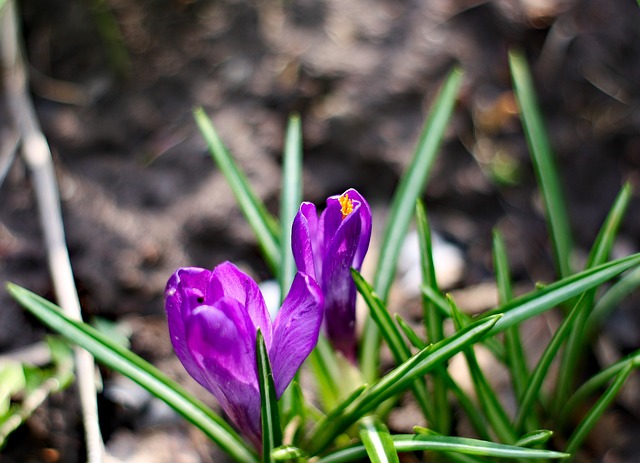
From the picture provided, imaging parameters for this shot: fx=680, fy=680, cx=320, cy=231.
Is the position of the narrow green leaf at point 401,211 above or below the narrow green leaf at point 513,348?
above

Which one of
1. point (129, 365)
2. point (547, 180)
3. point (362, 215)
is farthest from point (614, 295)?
point (129, 365)

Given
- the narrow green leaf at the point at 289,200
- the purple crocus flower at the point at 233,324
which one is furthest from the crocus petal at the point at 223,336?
the narrow green leaf at the point at 289,200

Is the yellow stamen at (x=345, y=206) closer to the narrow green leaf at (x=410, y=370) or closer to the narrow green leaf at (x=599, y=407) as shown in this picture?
the narrow green leaf at (x=410, y=370)

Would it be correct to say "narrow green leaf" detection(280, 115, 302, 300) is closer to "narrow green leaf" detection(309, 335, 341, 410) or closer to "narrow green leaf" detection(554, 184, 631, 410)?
"narrow green leaf" detection(309, 335, 341, 410)

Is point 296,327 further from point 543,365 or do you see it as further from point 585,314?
point 585,314

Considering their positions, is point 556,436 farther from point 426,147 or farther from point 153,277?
point 153,277

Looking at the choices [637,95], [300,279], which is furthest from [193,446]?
[637,95]

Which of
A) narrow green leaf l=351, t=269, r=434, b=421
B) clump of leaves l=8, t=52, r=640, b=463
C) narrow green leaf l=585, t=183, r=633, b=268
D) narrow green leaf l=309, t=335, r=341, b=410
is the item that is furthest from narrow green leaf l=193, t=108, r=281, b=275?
narrow green leaf l=585, t=183, r=633, b=268
